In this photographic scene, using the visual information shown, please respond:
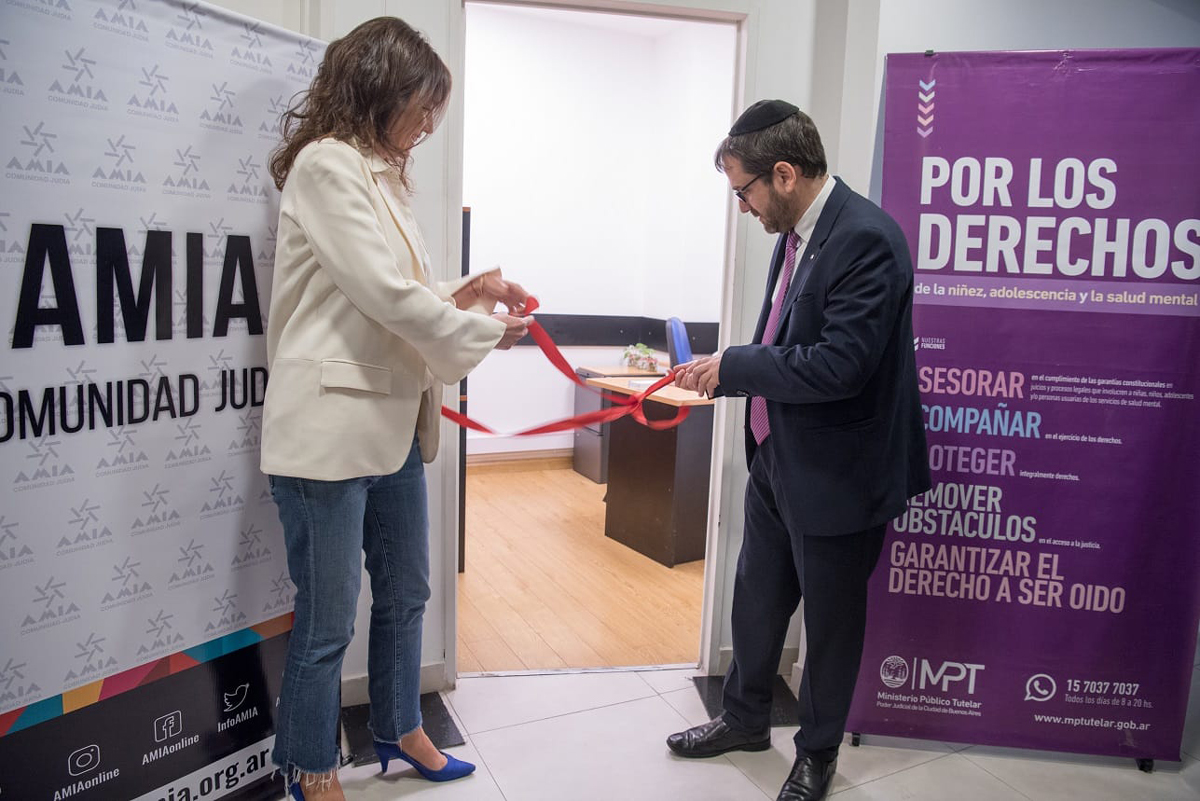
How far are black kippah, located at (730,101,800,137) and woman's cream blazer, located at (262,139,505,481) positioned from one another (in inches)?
31.2

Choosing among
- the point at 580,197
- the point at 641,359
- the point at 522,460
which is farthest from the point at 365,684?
the point at 580,197

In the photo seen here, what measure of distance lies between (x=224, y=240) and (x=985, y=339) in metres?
1.94

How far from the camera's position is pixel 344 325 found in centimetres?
167

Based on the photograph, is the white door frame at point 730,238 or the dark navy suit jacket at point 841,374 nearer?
the dark navy suit jacket at point 841,374

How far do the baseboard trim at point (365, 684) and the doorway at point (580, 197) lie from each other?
2.31 meters

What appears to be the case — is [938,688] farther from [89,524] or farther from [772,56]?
[89,524]

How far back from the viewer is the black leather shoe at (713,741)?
229cm

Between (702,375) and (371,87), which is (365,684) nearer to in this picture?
(702,375)

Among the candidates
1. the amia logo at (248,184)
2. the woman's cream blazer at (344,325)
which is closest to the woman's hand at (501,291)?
the woman's cream blazer at (344,325)

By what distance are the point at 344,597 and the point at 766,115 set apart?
1453mm

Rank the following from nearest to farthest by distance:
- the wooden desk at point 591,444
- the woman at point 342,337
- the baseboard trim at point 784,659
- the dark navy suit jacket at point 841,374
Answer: the woman at point 342,337 < the dark navy suit jacket at point 841,374 < the baseboard trim at point 784,659 < the wooden desk at point 591,444

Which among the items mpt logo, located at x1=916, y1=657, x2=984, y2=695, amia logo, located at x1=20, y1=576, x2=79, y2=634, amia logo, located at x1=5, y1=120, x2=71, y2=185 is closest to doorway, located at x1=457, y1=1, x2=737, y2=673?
mpt logo, located at x1=916, y1=657, x2=984, y2=695

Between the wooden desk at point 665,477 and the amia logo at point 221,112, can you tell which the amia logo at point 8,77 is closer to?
the amia logo at point 221,112

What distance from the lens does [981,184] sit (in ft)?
7.20
